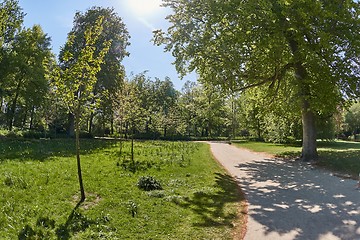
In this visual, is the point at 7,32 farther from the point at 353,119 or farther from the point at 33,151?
the point at 353,119

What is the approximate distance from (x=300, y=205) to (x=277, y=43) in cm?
986

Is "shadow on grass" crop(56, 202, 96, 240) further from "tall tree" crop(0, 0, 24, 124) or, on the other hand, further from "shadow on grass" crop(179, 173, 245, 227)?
"tall tree" crop(0, 0, 24, 124)

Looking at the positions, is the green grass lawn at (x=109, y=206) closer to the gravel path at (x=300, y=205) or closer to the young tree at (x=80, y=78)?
the gravel path at (x=300, y=205)

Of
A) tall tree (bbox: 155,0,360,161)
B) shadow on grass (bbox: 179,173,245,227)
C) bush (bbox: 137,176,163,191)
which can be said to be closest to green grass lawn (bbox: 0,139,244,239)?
shadow on grass (bbox: 179,173,245,227)

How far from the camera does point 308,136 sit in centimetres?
1900

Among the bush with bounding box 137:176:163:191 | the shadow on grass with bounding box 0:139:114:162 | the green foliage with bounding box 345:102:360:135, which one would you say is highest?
the green foliage with bounding box 345:102:360:135

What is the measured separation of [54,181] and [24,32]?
31.2m

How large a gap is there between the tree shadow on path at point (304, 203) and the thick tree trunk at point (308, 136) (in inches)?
140

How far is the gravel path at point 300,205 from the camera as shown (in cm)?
667

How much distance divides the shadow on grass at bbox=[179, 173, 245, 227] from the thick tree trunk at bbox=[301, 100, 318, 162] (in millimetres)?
8880

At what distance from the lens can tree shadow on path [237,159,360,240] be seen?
22.4 ft

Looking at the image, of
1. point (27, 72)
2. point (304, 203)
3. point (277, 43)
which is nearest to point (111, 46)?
point (27, 72)

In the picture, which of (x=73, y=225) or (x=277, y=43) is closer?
(x=73, y=225)

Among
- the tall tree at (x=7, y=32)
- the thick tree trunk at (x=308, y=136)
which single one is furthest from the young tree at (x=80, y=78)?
the tall tree at (x=7, y=32)
